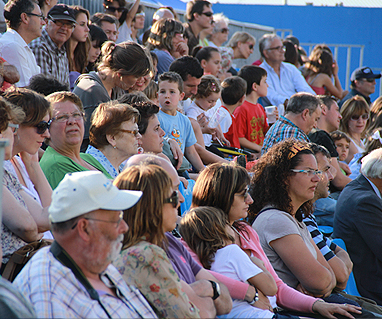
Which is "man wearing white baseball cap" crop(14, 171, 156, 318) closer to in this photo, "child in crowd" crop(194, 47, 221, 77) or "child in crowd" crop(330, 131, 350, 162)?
"child in crowd" crop(330, 131, 350, 162)

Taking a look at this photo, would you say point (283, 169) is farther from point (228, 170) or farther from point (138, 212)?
point (138, 212)

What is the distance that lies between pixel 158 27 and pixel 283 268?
4401mm

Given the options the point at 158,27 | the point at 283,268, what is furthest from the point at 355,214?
the point at 158,27

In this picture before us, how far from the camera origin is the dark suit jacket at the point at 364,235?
4.09 m

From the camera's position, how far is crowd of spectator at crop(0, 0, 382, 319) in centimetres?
180

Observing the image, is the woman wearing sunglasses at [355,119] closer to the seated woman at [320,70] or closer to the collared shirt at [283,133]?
the seated woman at [320,70]

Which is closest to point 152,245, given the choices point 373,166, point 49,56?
point 373,166

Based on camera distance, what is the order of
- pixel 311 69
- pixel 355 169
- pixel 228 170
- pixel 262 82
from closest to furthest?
1. pixel 228 170
2. pixel 355 169
3. pixel 262 82
4. pixel 311 69

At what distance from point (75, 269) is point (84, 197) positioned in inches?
11.0

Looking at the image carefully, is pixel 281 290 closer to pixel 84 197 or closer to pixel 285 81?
pixel 84 197

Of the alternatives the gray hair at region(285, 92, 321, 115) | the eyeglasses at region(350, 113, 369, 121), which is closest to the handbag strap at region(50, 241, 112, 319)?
the gray hair at region(285, 92, 321, 115)

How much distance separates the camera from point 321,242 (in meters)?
3.70

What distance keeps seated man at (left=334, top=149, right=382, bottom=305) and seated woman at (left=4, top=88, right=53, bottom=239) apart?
2.80 m

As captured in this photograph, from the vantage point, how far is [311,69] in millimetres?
9789
